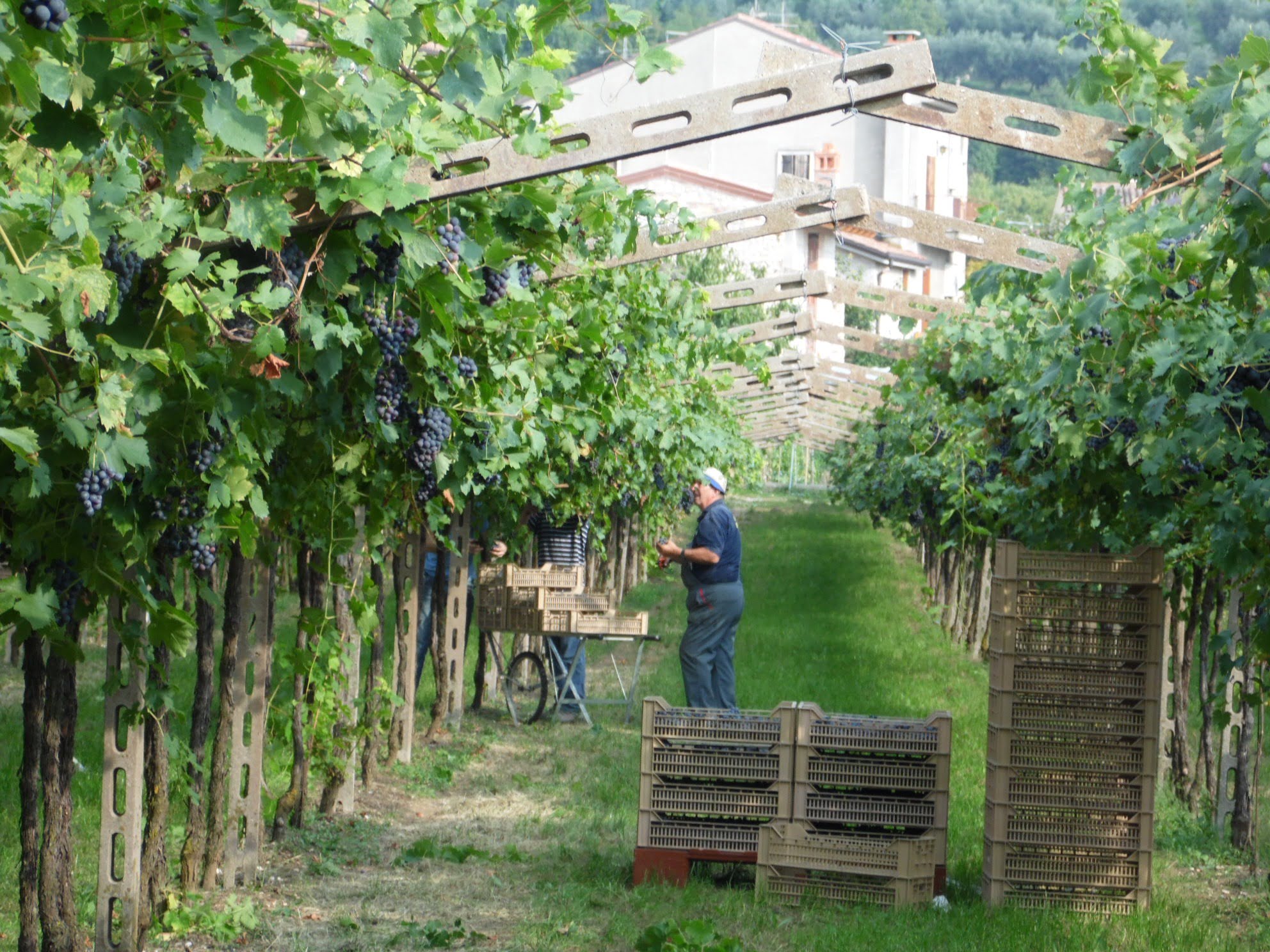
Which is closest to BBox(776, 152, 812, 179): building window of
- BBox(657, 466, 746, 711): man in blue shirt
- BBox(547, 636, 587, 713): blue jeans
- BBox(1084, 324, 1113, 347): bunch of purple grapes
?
BBox(547, 636, 587, 713): blue jeans

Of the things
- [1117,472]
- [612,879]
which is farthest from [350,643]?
[1117,472]

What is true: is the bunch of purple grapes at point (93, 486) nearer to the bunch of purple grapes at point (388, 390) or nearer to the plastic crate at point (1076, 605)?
the bunch of purple grapes at point (388, 390)

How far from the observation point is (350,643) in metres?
8.03

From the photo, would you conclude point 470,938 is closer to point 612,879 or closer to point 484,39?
point 612,879

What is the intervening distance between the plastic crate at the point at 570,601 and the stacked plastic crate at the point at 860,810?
4.68 metres

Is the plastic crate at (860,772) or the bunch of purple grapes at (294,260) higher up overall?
the bunch of purple grapes at (294,260)

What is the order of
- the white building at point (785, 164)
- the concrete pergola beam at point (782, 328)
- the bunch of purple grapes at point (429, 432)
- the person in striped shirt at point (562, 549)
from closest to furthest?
the bunch of purple grapes at point (429, 432)
the person in striped shirt at point (562, 549)
the concrete pergola beam at point (782, 328)
the white building at point (785, 164)

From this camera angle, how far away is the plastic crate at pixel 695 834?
6848mm

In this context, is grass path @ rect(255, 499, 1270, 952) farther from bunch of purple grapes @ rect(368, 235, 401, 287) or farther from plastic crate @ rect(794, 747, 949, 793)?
bunch of purple grapes @ rect(368, 235, 401, 287)

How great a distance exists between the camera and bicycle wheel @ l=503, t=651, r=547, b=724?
1184 centimetres

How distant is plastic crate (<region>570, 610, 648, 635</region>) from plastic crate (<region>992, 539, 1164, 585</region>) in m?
4.79

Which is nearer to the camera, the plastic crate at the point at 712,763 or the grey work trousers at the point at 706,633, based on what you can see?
the plastic crate at the point at 712,763

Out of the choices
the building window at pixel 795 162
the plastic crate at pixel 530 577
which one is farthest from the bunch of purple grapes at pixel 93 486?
the building window at pixel 795 162

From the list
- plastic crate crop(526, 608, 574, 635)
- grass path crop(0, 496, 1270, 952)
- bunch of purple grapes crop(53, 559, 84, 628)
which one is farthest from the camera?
plastic crate crop(526, 608, 574, 635)
